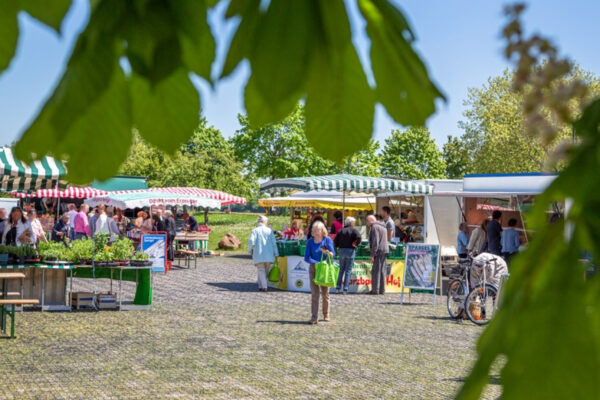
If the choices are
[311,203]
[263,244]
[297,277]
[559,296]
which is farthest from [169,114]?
[311,203]

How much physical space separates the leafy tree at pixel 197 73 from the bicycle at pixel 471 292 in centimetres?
1157

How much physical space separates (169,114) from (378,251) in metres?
16.3

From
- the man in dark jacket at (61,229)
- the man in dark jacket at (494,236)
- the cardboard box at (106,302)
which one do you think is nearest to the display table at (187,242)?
the man in dark jacket at (61,229)

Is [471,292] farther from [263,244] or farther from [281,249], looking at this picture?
[281,249]

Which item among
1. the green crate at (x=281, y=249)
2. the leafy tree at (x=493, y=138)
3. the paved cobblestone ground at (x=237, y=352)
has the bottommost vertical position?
the paved cobblestone ground at (x=237, y=352)

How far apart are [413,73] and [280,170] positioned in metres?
1.02

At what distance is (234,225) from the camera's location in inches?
1976

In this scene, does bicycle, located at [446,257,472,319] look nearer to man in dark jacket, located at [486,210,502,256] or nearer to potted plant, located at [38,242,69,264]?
man in dark jacket, located at [486,210,502,256]

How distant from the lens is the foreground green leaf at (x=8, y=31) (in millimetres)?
831

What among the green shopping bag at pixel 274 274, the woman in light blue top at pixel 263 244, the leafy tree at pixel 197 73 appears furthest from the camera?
the green shopping bag at pixel 274 274

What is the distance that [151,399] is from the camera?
788 cm

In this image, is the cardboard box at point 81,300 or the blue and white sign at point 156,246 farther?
the blue and white sign at point 156,246

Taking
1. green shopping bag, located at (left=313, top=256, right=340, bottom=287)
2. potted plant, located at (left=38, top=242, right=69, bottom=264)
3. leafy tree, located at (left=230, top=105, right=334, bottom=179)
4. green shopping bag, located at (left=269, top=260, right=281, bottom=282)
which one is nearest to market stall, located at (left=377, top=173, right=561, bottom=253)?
green shopping bag, located at (left=269, top=260, right=281, bottom=282)

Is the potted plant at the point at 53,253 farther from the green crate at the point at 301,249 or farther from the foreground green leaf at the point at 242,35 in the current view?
the foreground green leaf at the point at 242,35
